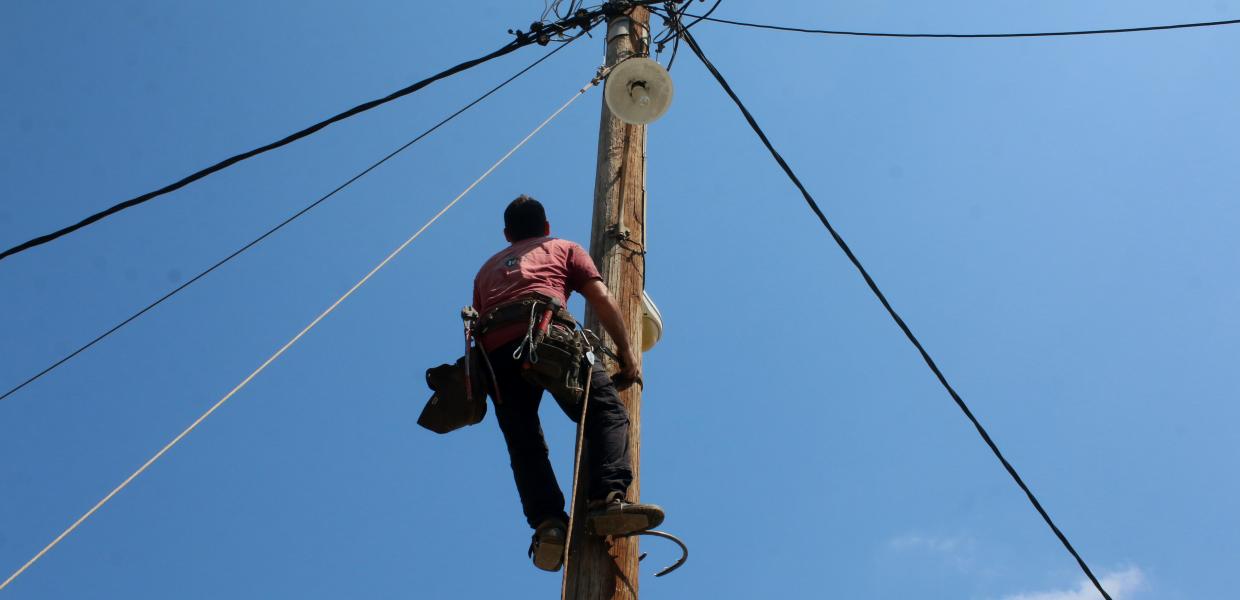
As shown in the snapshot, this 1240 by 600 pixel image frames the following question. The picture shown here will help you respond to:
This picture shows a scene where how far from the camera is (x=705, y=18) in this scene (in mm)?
6688

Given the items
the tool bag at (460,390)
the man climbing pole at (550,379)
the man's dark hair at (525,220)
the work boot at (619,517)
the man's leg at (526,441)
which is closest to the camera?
the work boot at (619,517)

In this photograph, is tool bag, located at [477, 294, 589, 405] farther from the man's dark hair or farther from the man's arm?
the man's dark hair

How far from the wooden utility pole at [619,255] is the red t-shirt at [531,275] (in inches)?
7.4

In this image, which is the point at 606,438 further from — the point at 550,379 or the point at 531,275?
the point at 531,275

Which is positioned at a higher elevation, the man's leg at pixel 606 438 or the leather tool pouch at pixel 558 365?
the leather tool pouch at pixel 558 365

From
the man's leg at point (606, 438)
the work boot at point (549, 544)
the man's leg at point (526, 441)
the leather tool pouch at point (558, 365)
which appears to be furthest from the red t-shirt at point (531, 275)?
the work boot at point (549, 544)

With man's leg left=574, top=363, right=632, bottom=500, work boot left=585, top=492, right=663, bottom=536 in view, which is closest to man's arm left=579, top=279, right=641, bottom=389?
man's leg left=574, top=363, right=632, bottom=500

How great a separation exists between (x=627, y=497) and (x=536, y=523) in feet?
1.02

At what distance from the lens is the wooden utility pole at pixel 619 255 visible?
11.6 feet

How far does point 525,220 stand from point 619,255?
0.40 m

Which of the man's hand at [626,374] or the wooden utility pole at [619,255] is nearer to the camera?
the wooden utility pole at [619,255]

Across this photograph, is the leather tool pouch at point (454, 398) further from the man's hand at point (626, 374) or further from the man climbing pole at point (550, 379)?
the man's hand at point (626, 374)

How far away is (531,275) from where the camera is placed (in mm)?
4102

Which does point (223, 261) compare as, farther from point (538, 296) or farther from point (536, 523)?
point (536, 523)
